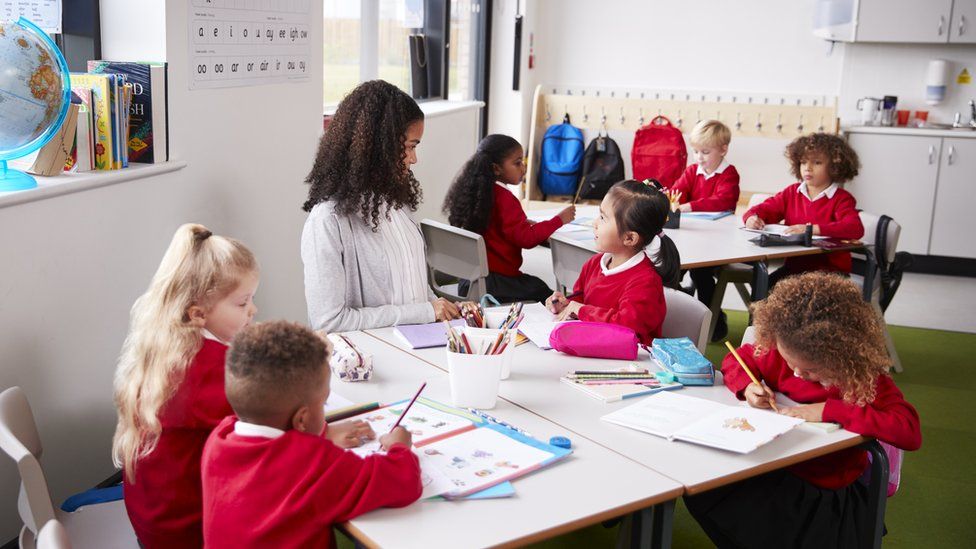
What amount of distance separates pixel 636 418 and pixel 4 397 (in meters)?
1.21

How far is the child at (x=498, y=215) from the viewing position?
12.0ft

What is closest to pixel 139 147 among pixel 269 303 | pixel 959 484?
pixel 269 303

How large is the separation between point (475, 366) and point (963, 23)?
5446mm

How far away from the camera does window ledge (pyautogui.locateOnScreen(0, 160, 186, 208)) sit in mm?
2113

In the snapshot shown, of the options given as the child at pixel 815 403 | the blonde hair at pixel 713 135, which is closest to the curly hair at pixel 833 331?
the child at pixel 815 403

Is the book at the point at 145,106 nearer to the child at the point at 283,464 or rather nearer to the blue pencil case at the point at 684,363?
the child at the point at 283,464

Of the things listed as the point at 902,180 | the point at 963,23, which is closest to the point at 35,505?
the point at 902,180

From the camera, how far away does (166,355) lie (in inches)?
68.6

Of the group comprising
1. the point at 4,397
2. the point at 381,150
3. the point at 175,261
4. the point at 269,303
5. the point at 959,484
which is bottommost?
the point at 959,484

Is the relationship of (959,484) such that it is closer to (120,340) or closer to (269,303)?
(269,303)

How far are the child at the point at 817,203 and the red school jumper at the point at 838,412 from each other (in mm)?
1946

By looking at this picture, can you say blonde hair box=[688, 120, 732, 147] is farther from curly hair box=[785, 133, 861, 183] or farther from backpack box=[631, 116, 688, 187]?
backpack box=[631, 116, 688, 187]

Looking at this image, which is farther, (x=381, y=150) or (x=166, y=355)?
(x=381, y=150)

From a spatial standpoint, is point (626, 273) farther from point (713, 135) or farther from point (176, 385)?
point (713, 135)
